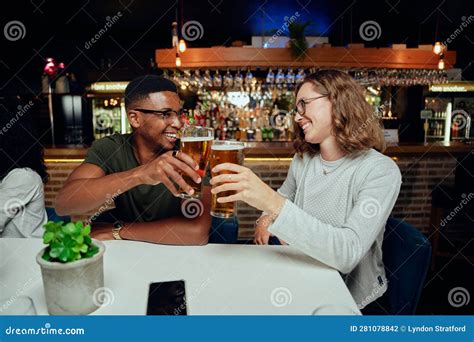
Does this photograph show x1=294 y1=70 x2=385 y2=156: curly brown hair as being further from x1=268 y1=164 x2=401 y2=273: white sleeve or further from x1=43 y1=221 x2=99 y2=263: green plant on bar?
x1=43 y1=221 x2=99 y2=263: green plant on bar

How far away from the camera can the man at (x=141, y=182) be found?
152 centimetres

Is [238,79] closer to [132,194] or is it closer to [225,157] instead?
[132,194]

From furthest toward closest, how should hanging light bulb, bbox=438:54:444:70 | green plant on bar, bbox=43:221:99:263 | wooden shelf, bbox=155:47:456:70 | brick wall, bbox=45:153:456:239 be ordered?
1. hanging light bulb, bbox=438:54:444:70
2. wooden shelf, bbox=155:47:456:70
3. brick wall, bbox=45:153:456:239
4. green plant on bar, bbox=43:221:99:263

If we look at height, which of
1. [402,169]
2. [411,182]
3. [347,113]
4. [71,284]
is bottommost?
[411,182]

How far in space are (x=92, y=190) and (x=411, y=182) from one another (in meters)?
3.57

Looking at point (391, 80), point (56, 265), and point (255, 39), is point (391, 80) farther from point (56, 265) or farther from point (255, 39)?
point (56, 265)

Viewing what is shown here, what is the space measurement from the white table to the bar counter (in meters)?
2.57

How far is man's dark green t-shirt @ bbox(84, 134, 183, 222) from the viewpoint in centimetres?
190

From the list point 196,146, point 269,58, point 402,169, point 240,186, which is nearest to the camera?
point 240,186

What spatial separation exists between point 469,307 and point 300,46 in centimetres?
327

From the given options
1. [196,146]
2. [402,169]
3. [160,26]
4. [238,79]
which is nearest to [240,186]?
[196,146]

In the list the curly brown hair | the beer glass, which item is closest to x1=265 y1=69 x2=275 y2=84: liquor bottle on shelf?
the curly brown hair

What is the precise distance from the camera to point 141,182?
1.47 metres
